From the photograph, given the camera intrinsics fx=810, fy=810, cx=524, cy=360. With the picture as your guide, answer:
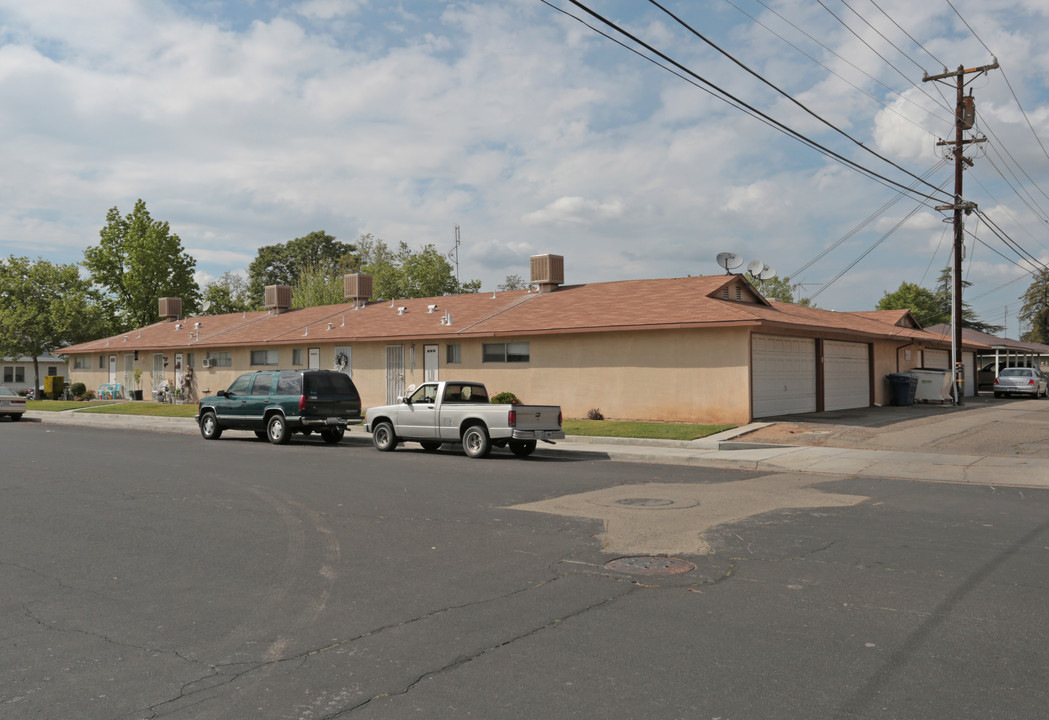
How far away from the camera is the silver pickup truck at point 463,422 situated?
17125mm

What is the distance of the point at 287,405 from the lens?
21.2 metres

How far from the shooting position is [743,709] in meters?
4.20

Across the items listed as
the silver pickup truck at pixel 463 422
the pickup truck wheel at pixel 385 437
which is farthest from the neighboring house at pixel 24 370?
the silver pickup truck at pixel 463 422

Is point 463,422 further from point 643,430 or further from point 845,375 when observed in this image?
point 845,375

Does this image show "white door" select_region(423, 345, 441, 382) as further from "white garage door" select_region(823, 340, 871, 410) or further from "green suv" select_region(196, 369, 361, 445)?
"white garage door" select_region(823, 340, 871, 410)

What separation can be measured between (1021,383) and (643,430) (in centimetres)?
2637

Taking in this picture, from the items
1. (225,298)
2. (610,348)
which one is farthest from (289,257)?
(610,348)

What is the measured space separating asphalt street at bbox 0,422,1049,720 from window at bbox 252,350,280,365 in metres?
25.2

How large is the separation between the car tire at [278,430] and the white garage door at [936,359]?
29609mm

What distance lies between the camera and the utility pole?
30578 mm

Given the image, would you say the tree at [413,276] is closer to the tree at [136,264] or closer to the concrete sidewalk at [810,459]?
the tree at [136,264]

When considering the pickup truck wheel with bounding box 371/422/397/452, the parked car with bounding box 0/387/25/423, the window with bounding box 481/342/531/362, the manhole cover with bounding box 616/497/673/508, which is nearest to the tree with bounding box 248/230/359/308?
the parked car with bounding box 0/387/25/423

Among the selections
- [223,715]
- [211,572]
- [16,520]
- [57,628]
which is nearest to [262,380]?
[16,520]

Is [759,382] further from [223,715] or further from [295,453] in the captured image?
[223,715]
